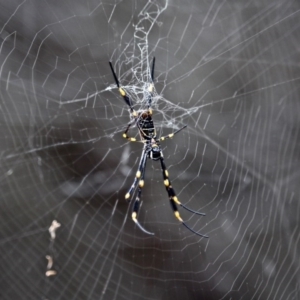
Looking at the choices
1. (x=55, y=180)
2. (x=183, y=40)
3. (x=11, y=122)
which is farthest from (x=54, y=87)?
(x=183, y=40)

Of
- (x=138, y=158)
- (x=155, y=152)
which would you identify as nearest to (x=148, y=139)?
(x=155, y=152)

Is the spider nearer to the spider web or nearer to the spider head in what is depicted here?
the spider head

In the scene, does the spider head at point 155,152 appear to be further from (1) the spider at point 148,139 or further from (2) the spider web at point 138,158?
(2) the spider web at point 138,158

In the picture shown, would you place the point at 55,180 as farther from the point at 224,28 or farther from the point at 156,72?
the point at 224,28

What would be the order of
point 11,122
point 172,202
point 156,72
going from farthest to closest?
point 11,122 → point 156,72 → point 172,202

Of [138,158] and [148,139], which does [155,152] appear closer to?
[148,139]

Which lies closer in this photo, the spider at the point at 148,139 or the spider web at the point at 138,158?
the spider at the point at 148,139

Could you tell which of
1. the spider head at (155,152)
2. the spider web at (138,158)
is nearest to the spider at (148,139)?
the spider head at (155,152)

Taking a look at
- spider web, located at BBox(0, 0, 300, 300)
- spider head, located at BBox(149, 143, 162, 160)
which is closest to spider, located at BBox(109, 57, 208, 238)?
spider head, located at BBox(149, 143, 162, 160)
